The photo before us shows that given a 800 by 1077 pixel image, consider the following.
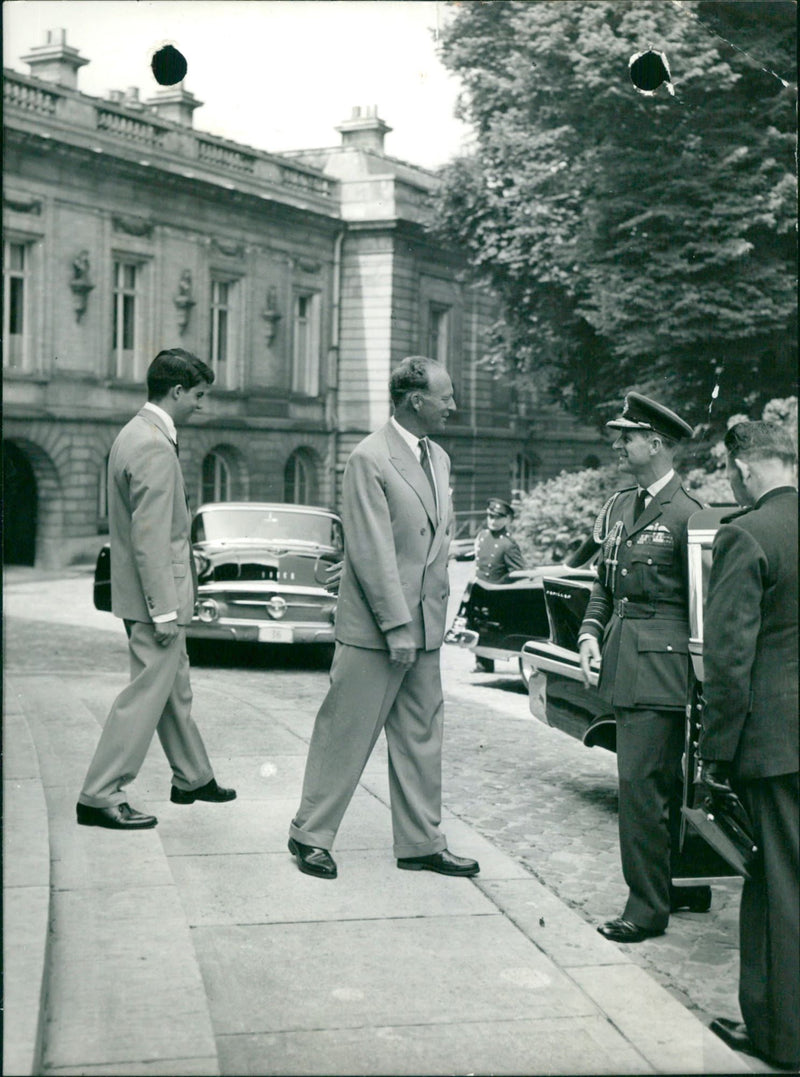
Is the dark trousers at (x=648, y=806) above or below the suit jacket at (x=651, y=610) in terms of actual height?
below

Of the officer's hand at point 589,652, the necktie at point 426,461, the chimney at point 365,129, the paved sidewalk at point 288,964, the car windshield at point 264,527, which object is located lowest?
the paved sidewalk at point 288,964

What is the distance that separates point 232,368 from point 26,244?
4674mm

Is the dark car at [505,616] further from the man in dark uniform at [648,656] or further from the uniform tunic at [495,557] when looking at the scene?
the man in dark uniform at [648,656]

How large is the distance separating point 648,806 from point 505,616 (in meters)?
6.10

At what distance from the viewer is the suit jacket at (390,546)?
5.22 meters

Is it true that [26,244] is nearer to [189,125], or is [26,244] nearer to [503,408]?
[189,125]

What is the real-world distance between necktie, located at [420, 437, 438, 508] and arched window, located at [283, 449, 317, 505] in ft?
64.2

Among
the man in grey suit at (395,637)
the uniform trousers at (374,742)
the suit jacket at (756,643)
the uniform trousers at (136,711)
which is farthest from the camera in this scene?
the uniform trousers at (136,711)

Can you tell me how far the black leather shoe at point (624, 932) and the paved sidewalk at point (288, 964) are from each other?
0.29ft

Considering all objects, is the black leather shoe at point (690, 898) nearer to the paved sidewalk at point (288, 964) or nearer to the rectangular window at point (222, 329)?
the paved sidewalk at point (288, 964)

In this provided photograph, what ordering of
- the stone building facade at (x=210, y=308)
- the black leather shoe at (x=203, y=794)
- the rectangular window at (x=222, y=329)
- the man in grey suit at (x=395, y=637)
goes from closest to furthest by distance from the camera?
the man in grey suit at (x=395, y=637) < the black leather shoe at (x=203, y=794) < the stone building facade at (x=210, y=308) < the rectangular window at (x=222, y=329)

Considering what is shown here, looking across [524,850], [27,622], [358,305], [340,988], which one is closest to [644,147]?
[358,305]

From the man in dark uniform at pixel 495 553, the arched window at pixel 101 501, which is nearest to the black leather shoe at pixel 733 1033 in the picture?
the man in dark uniform at pixel 495 553

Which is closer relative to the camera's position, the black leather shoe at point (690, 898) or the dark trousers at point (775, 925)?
the dark trousers at point (775, 925)
